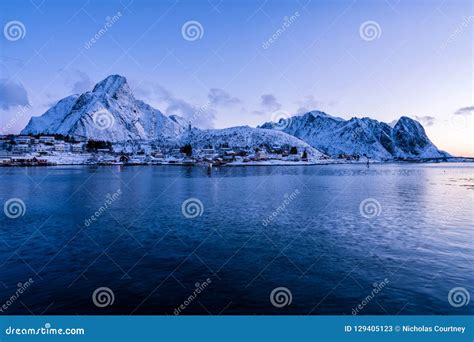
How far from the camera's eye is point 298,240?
2977 centimetres

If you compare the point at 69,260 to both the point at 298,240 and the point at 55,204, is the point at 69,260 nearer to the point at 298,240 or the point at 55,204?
the point at 298,240

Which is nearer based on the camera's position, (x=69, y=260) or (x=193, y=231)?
(x=69, y=260)

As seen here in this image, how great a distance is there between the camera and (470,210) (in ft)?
152

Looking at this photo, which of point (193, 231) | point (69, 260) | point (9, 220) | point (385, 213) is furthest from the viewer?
point (385, 213)

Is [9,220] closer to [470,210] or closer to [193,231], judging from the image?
[193,231]

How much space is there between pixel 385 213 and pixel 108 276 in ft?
118

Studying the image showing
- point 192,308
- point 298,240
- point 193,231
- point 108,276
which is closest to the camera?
point 192,308

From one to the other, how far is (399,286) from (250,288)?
8.90 metres

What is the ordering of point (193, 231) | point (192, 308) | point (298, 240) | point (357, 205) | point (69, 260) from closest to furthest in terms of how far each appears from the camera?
point (192, 308), point (69, 260), point (298, 240), point (193, 231), point (357, 205)

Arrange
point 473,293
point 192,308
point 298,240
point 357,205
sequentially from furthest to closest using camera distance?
point 357,205 < point 298,240 < point 473,293 < point 192,308

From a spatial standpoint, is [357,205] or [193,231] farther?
[357,205]

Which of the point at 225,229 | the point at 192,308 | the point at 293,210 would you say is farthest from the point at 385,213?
the point at 192,308

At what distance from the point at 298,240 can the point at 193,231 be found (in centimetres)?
1062

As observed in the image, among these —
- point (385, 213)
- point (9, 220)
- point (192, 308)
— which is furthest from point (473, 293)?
point (9, 220)
